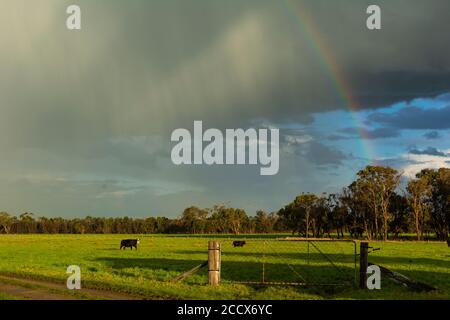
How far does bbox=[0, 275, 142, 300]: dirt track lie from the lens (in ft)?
54.9

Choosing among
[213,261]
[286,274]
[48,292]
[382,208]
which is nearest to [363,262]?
[213,261]

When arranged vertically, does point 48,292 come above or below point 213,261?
below

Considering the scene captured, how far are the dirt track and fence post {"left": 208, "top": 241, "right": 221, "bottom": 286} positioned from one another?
13.6 ft

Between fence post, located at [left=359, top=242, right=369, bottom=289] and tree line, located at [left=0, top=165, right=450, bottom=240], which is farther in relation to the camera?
tree line, located at [left=0, top=165, right=450, bottom=240]

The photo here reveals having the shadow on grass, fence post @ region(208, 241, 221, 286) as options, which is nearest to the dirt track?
fence post @ region(208, 241, 221, 286)

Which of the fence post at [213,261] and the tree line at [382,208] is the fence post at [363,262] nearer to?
the fence post at [213,261]

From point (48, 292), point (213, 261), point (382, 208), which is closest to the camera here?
point (48, 292)

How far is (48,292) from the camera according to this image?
18.0m

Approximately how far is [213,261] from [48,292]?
645 centimetres

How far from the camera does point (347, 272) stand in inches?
1043

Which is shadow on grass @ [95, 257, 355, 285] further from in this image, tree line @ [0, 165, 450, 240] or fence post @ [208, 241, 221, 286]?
tree line @ [0, 165, 450, 240]

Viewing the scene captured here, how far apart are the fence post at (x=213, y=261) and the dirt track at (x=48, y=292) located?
4153 millimetres

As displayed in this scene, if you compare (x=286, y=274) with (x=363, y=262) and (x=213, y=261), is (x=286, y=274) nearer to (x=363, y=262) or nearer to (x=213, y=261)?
(x=213, y=261)
